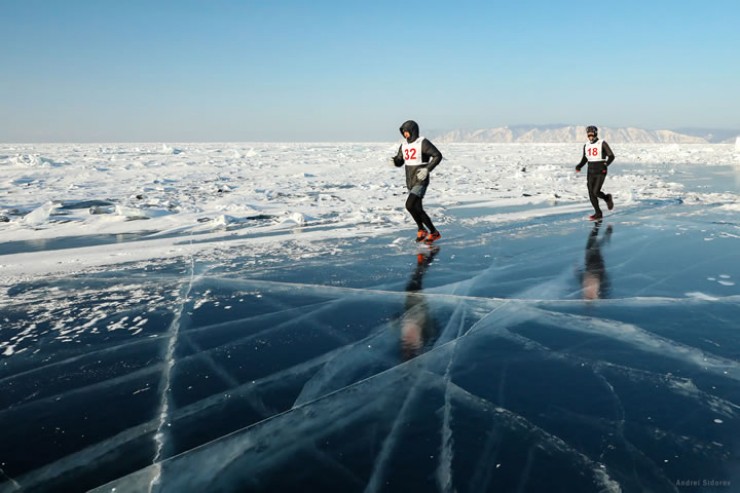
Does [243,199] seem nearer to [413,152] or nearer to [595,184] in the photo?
[413,152]

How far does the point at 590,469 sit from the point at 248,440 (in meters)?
1.54

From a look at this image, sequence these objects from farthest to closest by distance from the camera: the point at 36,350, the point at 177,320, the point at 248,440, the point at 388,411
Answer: the point at 177,320 < the point at 36,350 < the point at 388,411 < the point at 248,440

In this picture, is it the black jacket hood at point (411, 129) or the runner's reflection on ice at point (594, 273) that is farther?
the black jacket hood at point (411, 129)

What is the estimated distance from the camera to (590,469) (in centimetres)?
211

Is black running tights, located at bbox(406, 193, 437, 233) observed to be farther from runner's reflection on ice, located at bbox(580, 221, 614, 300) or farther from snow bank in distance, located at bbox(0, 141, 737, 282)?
runner's reflection on ice, located at bbox(580, 221, 614, 300)

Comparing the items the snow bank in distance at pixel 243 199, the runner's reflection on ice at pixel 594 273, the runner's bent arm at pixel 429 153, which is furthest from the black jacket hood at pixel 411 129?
the runner's reflection on ice at pixel 594 273

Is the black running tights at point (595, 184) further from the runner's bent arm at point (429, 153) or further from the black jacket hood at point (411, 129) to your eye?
the black jacket hood at point (411, 129)

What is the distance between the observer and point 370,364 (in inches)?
126

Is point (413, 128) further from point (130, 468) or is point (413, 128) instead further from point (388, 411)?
point (130, 468)

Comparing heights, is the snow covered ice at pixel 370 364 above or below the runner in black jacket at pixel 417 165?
below

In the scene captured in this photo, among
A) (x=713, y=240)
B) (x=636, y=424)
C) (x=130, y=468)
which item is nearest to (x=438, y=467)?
(x=636, y=424)

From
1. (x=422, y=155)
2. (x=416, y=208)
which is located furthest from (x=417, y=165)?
(x=416, y=208)

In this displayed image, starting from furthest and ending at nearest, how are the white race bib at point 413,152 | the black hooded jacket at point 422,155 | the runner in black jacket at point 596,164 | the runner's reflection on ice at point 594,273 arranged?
the runner in black jacket at point 596,164 → the white race bib at point 413,152 → the black hooded jacket at point 422,155 → the runner's reflection on ice at point 594,273

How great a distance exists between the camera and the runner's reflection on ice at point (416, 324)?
3.46m
